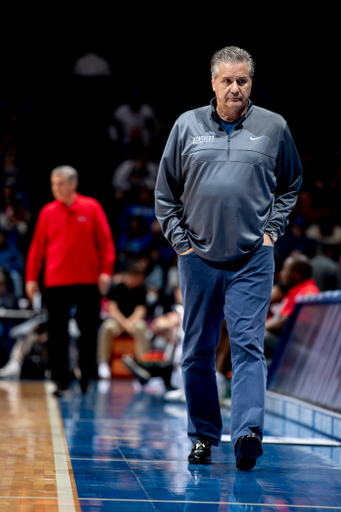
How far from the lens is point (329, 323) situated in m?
4.50

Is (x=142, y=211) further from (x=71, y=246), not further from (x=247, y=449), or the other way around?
(x=247, y=449)

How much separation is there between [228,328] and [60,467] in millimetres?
822

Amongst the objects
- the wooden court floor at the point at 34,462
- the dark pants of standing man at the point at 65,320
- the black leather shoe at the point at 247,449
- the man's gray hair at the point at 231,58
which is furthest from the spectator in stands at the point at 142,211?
the black leather shoe at the point at 247,449

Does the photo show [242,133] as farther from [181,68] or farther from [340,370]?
[181,68]

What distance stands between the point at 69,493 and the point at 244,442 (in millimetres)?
732

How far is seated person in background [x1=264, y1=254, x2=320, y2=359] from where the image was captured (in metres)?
5.42

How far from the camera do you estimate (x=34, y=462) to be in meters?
2.73

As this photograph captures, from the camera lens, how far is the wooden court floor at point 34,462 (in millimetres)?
2057

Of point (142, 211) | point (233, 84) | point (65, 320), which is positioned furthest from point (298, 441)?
point (142, 211)

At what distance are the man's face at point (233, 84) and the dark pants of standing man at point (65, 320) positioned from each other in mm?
3326

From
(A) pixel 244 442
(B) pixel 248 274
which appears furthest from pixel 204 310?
(A) pixel 244 442

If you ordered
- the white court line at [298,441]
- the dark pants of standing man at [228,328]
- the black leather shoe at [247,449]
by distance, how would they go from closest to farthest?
the black leather shoe at [247,449]
the dark pants of standing man at [228,328]
the white court line at [298,441]

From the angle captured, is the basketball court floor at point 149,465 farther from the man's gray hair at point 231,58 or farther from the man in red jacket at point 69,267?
the man's gray hair at point 231,58

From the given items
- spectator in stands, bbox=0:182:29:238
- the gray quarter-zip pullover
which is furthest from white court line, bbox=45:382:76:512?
spectator in stands, bbox=0:182:29:238
